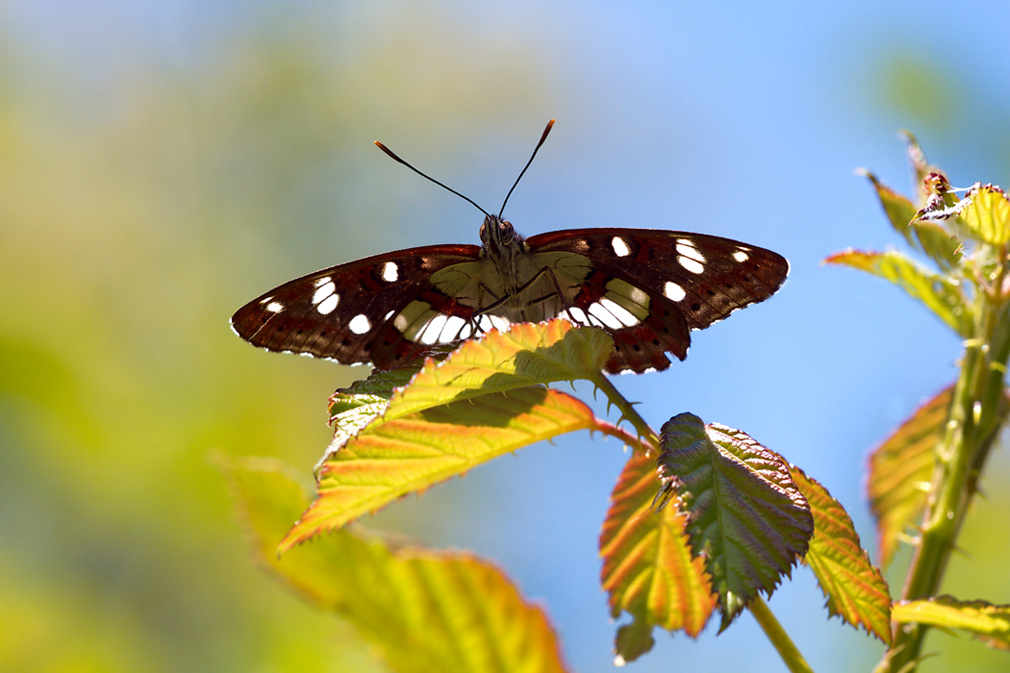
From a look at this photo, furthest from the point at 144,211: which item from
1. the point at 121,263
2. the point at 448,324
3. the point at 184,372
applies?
the point at 448,324

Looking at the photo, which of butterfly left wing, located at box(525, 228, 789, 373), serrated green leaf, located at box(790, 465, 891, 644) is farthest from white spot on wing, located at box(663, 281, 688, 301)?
serrated green leaf, located at box(790, 465, 891, 644)

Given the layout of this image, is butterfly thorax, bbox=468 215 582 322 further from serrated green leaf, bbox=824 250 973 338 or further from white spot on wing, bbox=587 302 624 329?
serrated green leaf, bbox=824 250 973 338

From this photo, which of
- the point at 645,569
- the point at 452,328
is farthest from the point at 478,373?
the point at 452,328

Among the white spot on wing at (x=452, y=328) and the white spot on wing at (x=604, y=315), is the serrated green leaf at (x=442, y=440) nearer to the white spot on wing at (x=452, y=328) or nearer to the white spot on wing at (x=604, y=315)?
the white spot on wing at (x=604, y=315)

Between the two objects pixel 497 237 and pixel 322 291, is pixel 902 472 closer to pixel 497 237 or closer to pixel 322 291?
pixel 497 237

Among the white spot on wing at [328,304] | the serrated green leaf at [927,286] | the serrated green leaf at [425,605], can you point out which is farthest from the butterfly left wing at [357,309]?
the serrated green leaf at [927,286]

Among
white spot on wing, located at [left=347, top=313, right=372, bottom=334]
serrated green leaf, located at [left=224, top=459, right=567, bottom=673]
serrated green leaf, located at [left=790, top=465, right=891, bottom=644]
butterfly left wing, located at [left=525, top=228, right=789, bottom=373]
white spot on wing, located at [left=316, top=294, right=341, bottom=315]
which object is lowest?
serrated green leaf, located at [left=790, top=465, right=891, bottom=644]
